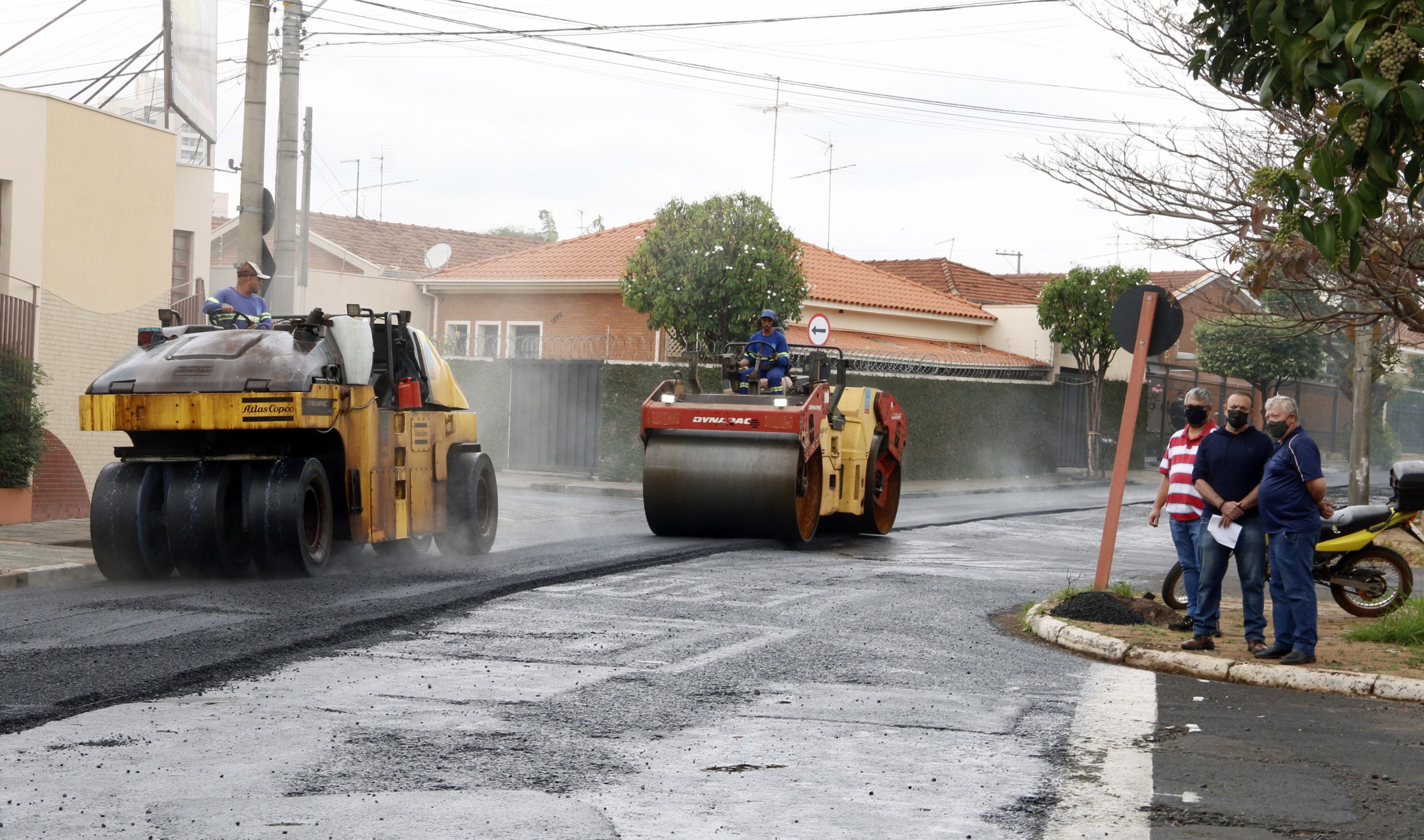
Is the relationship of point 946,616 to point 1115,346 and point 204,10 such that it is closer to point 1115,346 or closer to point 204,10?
point 204,10

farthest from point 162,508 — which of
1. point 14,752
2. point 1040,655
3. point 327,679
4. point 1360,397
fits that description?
point 1360,397

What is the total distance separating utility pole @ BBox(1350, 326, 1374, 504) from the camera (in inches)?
769

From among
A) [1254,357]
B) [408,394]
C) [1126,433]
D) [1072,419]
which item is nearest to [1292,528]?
[1126,433]

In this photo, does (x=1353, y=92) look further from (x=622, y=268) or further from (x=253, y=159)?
(x=622, y=268)

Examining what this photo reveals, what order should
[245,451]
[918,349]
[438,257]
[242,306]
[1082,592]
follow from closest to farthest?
[1082,592] < [245,451] < [242,306] < [438,257] < [918,349]

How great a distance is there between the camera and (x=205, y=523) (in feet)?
35.5

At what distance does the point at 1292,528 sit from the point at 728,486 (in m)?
6.55

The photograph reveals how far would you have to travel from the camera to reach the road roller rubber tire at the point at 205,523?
10820mm

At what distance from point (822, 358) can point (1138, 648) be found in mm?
6831

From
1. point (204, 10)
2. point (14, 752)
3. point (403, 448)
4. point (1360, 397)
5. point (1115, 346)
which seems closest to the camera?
point (14, 752)

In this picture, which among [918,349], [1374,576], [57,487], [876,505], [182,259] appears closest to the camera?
[1374,576]

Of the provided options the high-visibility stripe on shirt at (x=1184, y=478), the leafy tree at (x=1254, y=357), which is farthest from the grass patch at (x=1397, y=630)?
the leafy tree at (x=1254, y=357)

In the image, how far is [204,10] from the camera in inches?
878

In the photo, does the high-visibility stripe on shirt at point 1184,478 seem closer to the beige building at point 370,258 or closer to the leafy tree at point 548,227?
the beige building at point 370,258
